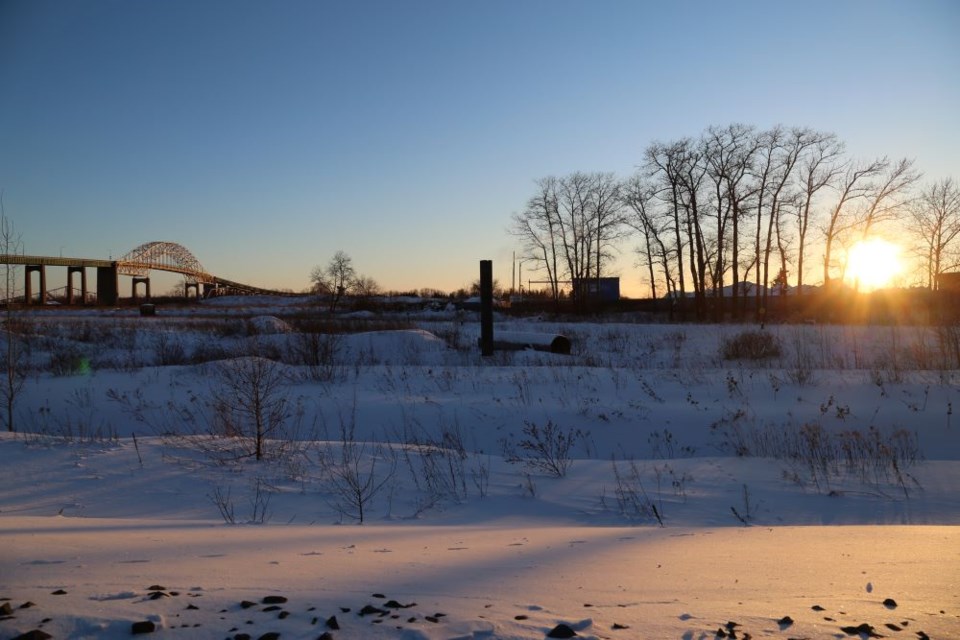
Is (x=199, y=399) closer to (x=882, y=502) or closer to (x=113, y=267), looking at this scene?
(x=882, y=502)

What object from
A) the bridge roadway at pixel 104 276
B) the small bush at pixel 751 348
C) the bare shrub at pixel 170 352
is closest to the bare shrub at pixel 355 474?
the bare shrub at pixel 170 352

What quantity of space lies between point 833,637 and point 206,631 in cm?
223

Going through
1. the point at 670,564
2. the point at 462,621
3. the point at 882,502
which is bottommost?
the point at 882,502

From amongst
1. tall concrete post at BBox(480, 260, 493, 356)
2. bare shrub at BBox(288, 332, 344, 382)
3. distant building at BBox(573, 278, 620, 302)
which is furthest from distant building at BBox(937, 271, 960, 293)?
bare shrub at BBox(288, 332, 344, 382)

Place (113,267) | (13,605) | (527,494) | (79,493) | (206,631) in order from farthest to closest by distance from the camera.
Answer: (113,267)
(527,494)
(79,493)
(13,605)
(206,631)

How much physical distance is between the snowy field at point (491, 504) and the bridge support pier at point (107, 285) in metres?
77.2

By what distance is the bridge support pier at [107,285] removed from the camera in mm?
84144

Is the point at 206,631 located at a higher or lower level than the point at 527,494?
higher

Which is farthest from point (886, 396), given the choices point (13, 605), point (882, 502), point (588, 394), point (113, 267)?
point (113, 267)

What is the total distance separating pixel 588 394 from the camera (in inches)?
508

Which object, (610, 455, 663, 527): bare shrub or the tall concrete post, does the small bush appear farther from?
(610, 455, 663, 527): bare shrub

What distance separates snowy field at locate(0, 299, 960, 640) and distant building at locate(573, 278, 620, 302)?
3388 centimetres

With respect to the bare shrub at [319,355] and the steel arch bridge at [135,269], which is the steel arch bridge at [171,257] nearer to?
the steel arch bridge at [135,269]

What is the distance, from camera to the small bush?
19.1 m
